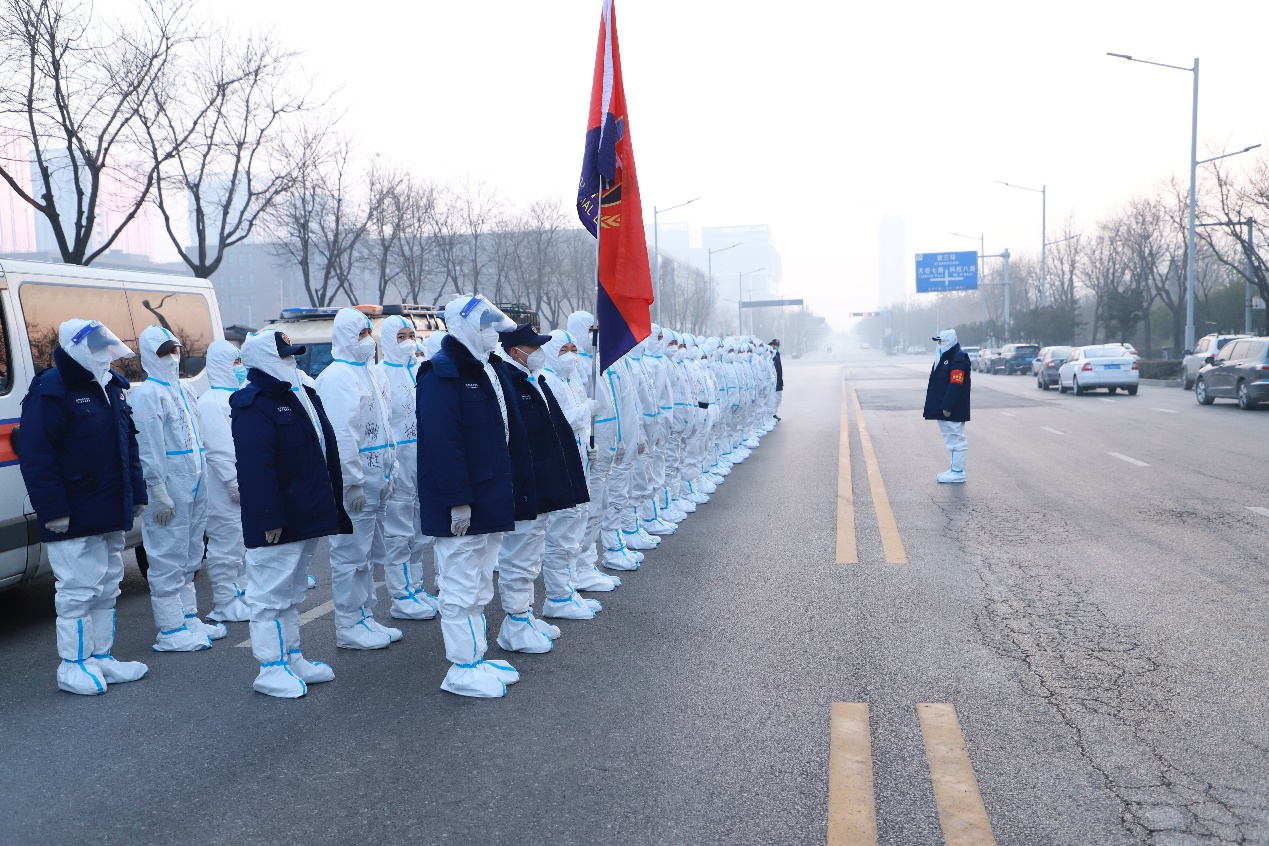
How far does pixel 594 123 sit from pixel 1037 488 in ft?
24.3

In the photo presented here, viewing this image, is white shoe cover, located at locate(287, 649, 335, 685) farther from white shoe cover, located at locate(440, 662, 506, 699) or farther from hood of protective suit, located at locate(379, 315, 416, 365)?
hood of protective suit, located at locate(379, 315, 416, 365)

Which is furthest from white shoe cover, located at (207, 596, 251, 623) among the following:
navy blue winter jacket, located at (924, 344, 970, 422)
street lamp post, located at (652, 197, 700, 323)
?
street lamp post, located at (652, 197, 700, 323)

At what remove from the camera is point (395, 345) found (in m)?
7.91

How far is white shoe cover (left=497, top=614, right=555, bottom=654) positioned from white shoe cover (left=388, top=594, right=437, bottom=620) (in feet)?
3.45

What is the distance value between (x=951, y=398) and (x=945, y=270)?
192ft

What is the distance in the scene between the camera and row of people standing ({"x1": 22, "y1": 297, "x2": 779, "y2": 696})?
5.43 meters

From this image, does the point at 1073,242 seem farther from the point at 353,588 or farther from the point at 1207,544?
the point at 353,588

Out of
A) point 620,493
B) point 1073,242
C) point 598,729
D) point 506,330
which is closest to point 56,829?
point 598,729

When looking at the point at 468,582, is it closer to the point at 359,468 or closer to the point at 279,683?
the point at 279,683

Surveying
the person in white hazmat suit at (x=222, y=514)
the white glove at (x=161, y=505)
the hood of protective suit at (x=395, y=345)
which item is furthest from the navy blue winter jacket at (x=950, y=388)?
the white glove at (x=161, y=505)

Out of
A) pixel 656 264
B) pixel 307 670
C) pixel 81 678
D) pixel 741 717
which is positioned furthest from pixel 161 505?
pixel 656 264

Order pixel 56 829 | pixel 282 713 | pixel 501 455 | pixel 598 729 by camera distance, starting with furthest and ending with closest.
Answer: pixel 501 455 → pixel 282 713 → pixel 598 729 → pixel 56 829

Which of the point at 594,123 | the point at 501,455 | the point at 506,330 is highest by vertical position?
the point at 594,123

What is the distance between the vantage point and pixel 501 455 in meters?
5.49
